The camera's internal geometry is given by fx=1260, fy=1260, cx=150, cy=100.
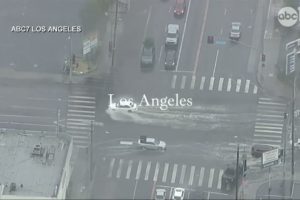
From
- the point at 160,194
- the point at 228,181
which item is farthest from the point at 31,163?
the point at 228,181

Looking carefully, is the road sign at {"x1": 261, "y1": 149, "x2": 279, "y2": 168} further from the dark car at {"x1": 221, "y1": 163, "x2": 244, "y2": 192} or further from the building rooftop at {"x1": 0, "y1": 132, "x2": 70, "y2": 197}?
the building rooftop at {"x1": 0, "y1": 132, "x2": 70, "y2": 197}

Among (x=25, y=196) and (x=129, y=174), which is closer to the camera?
(x=25, y=196)

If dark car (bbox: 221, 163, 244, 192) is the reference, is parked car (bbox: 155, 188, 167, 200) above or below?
below

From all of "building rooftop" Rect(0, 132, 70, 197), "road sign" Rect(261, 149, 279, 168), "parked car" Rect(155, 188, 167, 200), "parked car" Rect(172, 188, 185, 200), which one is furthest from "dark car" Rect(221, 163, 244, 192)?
"building rooftop" Rect(0, 132, 70, 197)

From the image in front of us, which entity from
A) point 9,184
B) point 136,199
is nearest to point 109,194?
point 136,199

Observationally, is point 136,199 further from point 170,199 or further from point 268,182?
point 268,182

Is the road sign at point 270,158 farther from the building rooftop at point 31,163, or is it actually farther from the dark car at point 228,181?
the building rooftop at point 31,163
